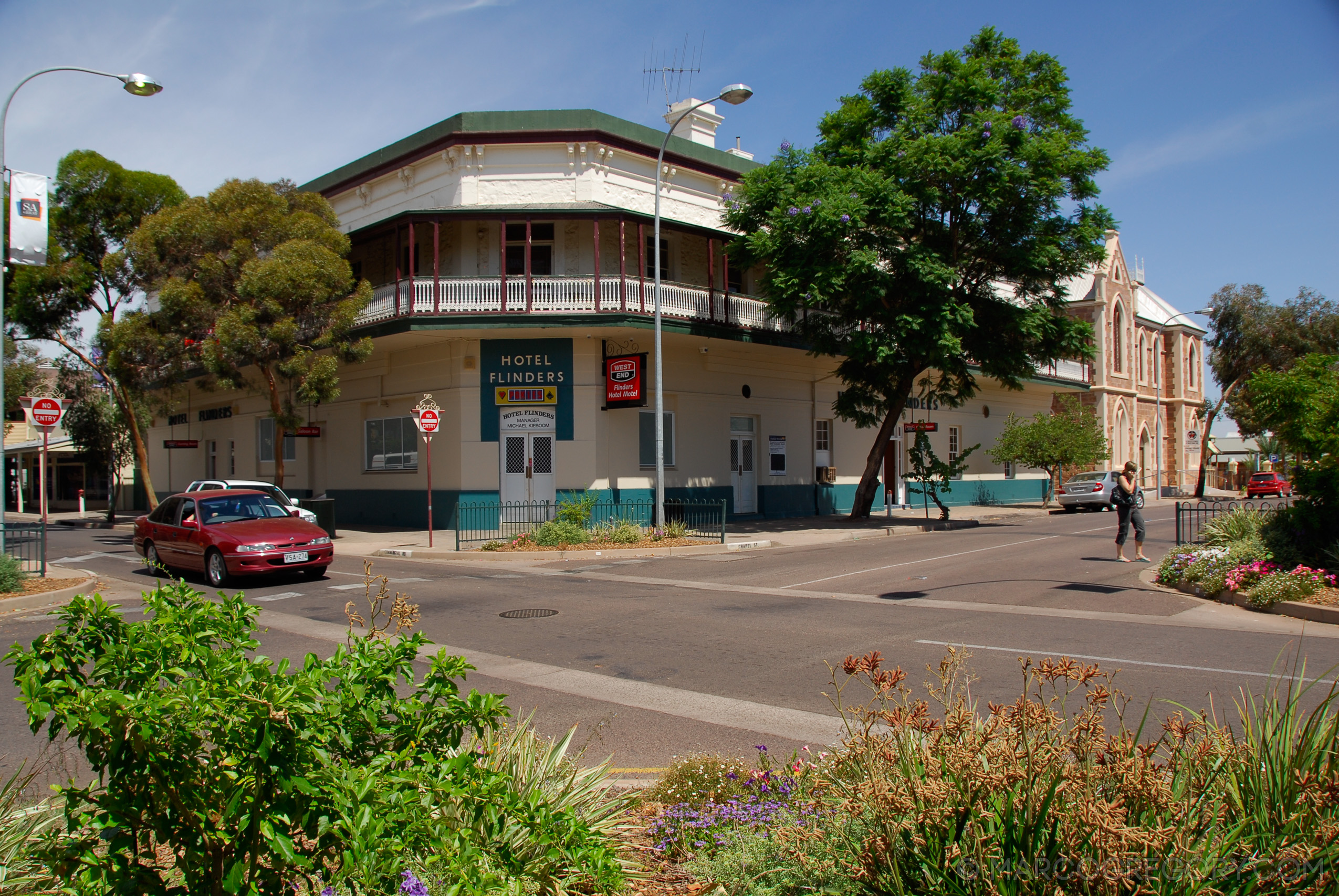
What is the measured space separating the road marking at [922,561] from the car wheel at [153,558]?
442 inches

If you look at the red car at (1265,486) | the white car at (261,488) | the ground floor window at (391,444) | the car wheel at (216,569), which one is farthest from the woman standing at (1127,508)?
the red car at (1265,486)

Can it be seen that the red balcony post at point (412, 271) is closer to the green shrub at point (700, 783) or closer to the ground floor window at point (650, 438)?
the ground floor window at point (650, 438)

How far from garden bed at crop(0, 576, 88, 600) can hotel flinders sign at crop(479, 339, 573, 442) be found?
1109 cm

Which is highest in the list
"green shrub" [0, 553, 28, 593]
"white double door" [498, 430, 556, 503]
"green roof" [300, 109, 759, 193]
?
"green roof" [300, 109, 759, 193]

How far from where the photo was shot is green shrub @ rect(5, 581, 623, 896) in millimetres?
2414

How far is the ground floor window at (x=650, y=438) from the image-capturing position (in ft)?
81.0

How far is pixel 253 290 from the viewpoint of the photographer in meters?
22.0

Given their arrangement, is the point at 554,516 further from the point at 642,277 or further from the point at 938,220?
the point at 938,220

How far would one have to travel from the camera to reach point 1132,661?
802 cm

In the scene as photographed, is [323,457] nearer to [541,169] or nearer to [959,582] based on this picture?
[541,169]

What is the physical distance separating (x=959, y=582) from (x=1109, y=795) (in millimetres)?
11522

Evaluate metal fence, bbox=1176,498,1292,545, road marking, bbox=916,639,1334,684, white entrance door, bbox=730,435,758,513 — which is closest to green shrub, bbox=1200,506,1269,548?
metal fence, bbox=1176,498,1292,545

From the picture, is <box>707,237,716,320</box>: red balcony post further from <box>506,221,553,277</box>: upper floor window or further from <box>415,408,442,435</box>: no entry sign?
<box>415,408,442,435</box>: no entry sign

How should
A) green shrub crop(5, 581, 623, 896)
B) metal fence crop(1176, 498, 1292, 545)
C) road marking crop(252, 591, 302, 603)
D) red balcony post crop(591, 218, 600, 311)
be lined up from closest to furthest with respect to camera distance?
green shrub crop(5, 581, 623, 896), road marking crop(252, 591, 302, 603), metal fence crop(1176, 498, 1292, 545), red balcony post crop(591, 218, 600, 311)
